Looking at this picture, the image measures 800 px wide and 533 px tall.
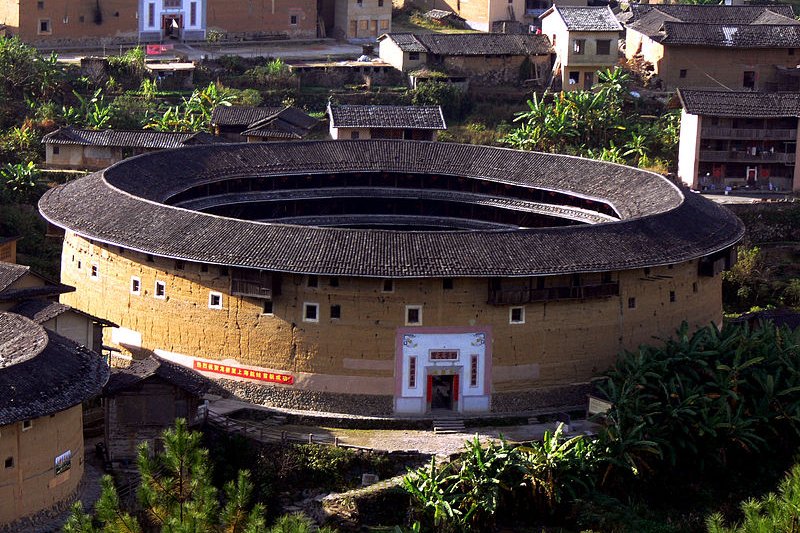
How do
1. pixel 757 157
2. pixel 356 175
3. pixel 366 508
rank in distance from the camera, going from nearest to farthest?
pixel 366 508 → pixel 356 175 → pixel 757 157

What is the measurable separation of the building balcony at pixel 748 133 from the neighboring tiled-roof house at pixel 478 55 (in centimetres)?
1524

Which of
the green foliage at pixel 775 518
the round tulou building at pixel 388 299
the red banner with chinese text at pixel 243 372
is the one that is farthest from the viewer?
the red banner with chinese text at pixel 243 372

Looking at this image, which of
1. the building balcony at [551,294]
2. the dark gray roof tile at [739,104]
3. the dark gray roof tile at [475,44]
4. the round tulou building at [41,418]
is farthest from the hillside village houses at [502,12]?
the round tulou building at [41,418]

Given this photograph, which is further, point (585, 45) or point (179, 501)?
point (585, 45)

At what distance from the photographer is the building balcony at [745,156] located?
71312mm

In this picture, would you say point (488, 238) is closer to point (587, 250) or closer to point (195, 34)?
point (587, 250)

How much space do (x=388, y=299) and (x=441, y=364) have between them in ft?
8.38

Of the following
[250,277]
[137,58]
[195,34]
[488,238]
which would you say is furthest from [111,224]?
[195,34]

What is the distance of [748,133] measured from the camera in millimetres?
70938

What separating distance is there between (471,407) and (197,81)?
37415 millimetres

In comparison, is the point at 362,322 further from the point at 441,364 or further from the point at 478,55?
the point at 478,55

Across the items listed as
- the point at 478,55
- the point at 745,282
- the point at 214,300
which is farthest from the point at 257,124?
the point at 214,300

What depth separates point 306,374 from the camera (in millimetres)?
49094

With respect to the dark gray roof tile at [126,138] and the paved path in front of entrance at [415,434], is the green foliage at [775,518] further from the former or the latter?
the dark gray roof tile at [126,138]
